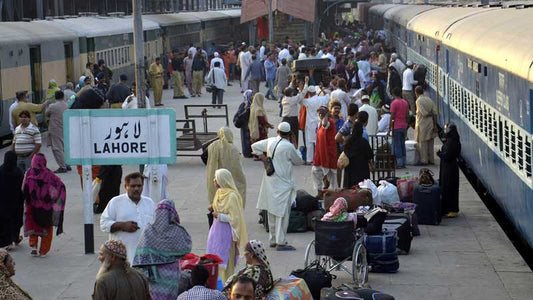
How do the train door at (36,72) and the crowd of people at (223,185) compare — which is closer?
the crowd of people at (223,185)

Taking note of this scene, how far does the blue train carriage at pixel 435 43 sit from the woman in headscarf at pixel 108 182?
8147 millimetres

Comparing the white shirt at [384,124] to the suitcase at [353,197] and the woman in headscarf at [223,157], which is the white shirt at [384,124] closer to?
the suitcase at [353,197]

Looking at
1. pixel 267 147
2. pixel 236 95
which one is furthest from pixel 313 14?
pixel 267 147

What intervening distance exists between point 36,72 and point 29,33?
0.94 metres

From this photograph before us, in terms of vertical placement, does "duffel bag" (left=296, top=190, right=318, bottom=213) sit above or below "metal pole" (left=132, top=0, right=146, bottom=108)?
below

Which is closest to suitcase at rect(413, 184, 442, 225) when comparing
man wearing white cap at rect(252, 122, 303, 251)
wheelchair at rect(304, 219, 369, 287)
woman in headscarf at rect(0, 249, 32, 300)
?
man wearing white cap at rect(252, 122, 303, 251)

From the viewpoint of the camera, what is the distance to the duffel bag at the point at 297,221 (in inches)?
595

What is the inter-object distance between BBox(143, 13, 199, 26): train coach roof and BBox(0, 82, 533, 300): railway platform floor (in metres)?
29.0

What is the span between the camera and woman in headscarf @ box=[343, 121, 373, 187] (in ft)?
51.4

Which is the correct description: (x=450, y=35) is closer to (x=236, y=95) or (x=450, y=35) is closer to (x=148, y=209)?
(x=148, y=209)

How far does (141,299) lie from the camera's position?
816cm

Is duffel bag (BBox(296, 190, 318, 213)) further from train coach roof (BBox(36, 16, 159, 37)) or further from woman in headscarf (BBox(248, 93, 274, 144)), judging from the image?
train coach roof (BBox(36, 16, 159, 37))

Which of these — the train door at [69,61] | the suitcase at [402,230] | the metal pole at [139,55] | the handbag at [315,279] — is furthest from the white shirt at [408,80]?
the handbag at [315,279]

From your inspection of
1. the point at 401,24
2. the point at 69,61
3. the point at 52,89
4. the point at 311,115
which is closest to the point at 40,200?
the point at 311,115
